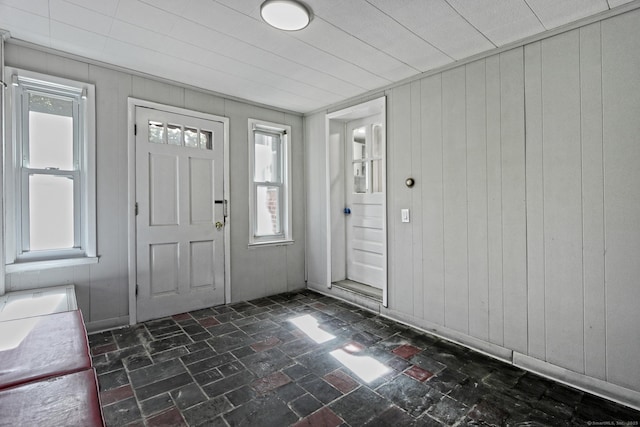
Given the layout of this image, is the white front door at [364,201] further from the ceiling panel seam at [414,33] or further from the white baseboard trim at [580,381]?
the white baseboard trim at [580,381]

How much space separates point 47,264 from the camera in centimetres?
274

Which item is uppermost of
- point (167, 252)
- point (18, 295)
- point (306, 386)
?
point (167, 252)

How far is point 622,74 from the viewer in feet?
6.66

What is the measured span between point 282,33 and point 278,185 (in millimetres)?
2303

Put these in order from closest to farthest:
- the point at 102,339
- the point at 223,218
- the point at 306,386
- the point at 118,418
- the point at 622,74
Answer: the point at 118,418
the point at 622,74
the point at 306,386
the point at 102,339
the point at 223,218

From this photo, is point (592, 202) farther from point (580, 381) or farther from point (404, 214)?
point (404, 214)

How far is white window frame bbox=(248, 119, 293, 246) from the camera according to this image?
161 inches

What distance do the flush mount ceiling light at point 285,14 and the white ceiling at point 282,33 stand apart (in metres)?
0.07

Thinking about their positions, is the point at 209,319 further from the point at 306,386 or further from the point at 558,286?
the point at 558,286

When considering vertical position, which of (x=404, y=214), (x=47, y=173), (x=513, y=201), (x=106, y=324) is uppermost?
(x=47, y=173)

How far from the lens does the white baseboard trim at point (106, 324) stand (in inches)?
117

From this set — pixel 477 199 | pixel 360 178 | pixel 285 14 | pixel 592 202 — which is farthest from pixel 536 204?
pixel 285 14

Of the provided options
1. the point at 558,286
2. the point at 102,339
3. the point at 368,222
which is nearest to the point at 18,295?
the point at 102,339

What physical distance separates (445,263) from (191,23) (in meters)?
2.90
